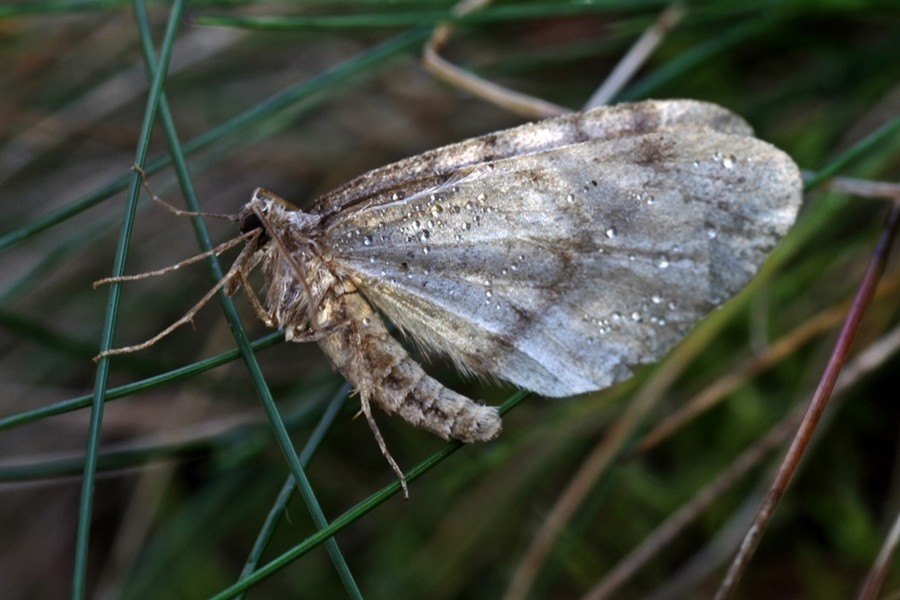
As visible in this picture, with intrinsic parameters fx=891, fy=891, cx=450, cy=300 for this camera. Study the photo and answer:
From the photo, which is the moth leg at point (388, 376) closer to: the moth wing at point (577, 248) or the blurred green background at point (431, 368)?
the moth wing at point (577, 248)

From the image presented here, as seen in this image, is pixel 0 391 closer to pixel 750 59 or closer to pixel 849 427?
pixel 849 427

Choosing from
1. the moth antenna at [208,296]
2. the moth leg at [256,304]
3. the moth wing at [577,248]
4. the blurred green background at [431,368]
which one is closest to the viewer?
the moth wing at [577,248]

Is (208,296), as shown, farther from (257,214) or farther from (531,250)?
(531,250)

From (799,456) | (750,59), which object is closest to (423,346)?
(799,456)

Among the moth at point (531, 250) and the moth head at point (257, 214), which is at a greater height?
the moth head at point (257, 214)

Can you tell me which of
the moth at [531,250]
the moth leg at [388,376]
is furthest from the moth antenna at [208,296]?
the moth leg at [388,376]

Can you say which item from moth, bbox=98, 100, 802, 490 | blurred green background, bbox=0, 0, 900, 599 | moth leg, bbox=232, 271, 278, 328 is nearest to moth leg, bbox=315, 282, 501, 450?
moth, bbox=98, 100, 802, 490

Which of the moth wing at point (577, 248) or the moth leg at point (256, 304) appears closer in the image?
the moth wing at point (577, 248)
